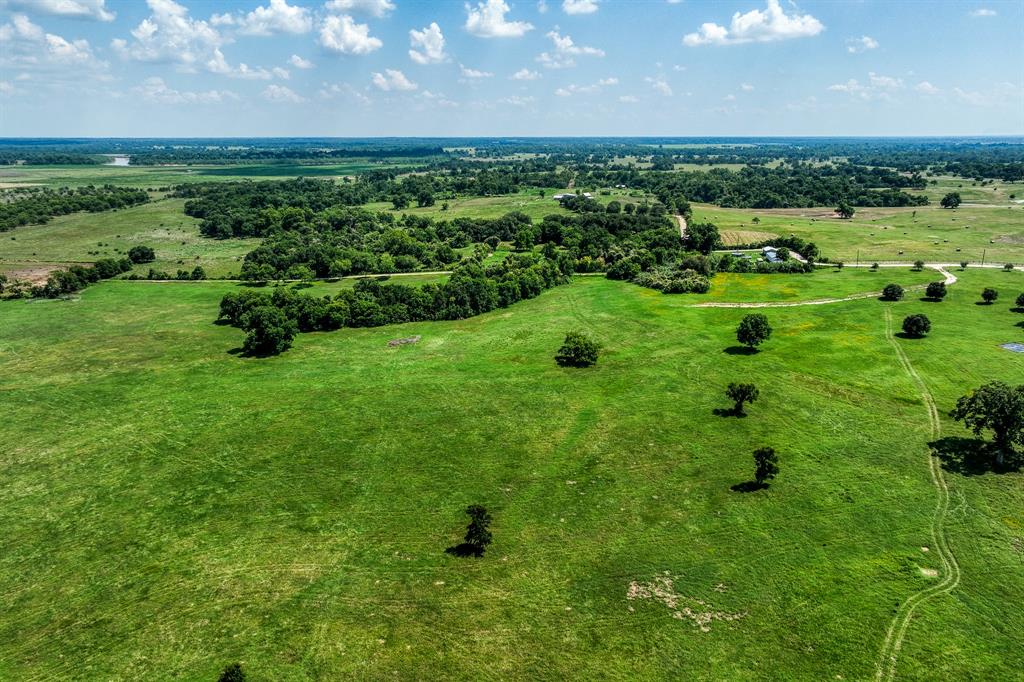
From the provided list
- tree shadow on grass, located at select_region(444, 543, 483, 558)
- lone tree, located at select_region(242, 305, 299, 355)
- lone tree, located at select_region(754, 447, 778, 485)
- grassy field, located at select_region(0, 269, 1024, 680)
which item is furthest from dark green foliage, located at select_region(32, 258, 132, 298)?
lone tree, located at select_region(754, 447, 778, 485)

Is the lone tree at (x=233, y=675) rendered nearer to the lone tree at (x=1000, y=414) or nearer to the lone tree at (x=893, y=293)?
the lone tree at (x=1000, y=414)

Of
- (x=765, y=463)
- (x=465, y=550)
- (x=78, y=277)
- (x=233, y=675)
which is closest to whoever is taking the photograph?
(x=233, y=675)

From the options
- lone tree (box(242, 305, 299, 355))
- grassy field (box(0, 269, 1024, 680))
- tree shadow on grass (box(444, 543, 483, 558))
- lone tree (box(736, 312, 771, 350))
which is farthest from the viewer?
lone tree (box(242, 305, 299, 355))

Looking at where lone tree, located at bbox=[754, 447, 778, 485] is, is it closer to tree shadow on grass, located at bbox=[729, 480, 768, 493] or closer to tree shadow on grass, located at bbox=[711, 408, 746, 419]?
tree shadow on grass, located at bbox=[729, 480, 768, 493]

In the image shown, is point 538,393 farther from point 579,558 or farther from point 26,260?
point 26,260

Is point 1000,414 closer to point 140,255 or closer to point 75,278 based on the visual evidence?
point 75,278

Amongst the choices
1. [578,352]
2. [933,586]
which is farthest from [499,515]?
[578,352]
